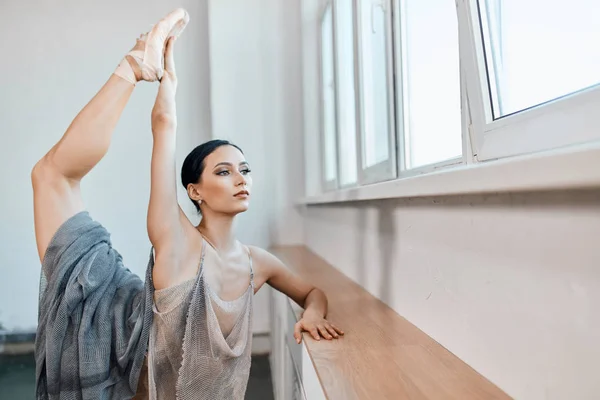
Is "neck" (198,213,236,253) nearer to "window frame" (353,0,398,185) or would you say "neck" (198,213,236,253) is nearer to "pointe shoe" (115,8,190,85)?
"pointe shoe" (115,8,190,85)

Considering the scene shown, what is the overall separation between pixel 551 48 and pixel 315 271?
4.96 feet

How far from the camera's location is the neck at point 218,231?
1438mm

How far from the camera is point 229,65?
3.13 meters

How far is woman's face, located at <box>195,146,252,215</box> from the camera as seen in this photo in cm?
144

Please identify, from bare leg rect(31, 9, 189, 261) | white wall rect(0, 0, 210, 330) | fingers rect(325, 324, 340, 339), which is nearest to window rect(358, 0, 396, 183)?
fingers rect(325, 324, 340, 339)

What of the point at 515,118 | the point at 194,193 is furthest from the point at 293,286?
the point at 515,118

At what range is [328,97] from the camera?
2801 millimetres

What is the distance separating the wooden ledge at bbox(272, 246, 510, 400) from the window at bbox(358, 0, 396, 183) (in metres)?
0.50


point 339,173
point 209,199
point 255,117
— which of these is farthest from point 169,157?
point 255,117

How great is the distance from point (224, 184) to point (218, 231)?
14cm

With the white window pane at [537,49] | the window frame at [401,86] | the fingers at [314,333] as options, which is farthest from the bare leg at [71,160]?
the white window pane at [537,49]

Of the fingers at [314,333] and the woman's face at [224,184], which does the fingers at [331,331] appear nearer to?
the fingers at [314,333]

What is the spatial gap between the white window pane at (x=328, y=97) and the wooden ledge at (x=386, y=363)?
1.50m

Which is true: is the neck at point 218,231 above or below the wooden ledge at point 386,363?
above
